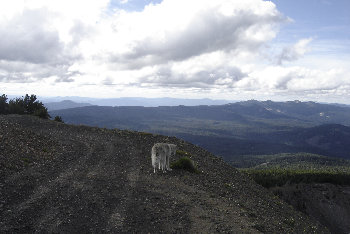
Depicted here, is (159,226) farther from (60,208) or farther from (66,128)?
(66,128)

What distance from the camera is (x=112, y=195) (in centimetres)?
1462

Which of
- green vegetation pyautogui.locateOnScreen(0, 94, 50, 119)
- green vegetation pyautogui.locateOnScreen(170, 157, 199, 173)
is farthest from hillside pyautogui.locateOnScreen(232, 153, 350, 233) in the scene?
green vegetation pyautogui.locateOnScreen(0, 94, 50, 119)

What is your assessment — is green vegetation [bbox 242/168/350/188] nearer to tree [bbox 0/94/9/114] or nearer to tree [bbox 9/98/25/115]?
tree [bbox 9/98/25/115]

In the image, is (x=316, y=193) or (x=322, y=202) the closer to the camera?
(x=322, y=202)

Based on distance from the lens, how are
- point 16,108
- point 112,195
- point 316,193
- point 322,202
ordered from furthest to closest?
point 316,193 → point 322,202 → point 16,108 → point 112,195

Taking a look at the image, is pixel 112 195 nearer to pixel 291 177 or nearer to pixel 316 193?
pixel 316 193

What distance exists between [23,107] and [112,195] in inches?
1656

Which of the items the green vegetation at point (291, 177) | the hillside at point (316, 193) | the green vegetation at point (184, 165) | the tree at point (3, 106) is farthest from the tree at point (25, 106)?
the green vegetation at point (291, 177)

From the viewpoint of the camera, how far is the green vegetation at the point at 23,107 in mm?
44719

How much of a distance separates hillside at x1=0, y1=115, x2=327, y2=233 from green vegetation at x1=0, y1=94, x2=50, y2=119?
21.0m

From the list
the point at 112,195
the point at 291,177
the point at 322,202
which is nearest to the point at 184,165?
the point at 112,195

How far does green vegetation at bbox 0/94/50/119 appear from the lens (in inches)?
1761

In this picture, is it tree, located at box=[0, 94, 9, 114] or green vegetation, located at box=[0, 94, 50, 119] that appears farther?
tree, located at box=[0, 94, 9, 114]

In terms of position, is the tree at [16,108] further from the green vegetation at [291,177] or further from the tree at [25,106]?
the green vegetation at [291,177]
